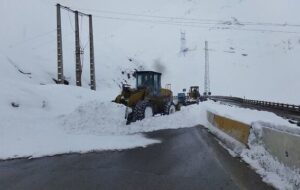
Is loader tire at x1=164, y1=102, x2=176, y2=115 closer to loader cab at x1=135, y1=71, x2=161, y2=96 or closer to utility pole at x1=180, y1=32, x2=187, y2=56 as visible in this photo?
loader cab at x1=135, y1=71, x2=161, y2=96

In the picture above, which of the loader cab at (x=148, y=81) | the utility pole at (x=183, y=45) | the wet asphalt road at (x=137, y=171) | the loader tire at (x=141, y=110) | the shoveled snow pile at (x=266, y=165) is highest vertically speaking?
the utility pole at (x=183, y=45)

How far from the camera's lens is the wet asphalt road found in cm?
970

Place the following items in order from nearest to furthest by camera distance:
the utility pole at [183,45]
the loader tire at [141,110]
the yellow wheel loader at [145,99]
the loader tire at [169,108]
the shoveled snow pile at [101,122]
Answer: the shoveled snow pile at [101,122]
the loader tire at [141,110]
the yellow wheel loader at [145,99]
the loader tire at [169,108]
the utility pole at [183,45]

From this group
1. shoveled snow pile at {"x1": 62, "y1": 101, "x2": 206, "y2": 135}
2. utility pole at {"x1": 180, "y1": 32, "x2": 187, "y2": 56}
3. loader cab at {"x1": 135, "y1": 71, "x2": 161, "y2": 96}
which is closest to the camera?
shoveled snow pile at {"x1": 62, "y1": 101, "x2": 206, "y2": 135}

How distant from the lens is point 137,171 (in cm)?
1134

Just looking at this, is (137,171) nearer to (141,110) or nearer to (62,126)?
(62,126)

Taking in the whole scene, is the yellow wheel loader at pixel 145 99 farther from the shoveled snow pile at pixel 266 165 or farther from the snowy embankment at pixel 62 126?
the shoveled snow pile at pixel 266 165

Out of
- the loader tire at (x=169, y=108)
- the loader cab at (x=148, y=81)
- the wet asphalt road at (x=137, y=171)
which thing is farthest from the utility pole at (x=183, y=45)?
the wet asphalt road at (x=137, y=171)

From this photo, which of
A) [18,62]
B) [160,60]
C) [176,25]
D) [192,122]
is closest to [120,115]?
[192,122]

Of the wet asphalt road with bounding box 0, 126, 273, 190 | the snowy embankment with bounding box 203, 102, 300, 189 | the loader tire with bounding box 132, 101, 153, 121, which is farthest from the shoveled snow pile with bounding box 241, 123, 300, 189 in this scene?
the loader tire with bounding box 132, 101, 153, 121

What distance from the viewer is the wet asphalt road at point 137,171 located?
31.8 feet

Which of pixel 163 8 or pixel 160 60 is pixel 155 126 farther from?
pixel 163 8

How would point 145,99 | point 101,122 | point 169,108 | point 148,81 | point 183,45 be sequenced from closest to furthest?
1. point 101,122
2. point 145,99
3. point 148,81
4. point 169,108
5. point 183,45

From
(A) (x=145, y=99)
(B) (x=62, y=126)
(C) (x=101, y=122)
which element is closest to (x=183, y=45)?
(A) (x=145, y=99)
